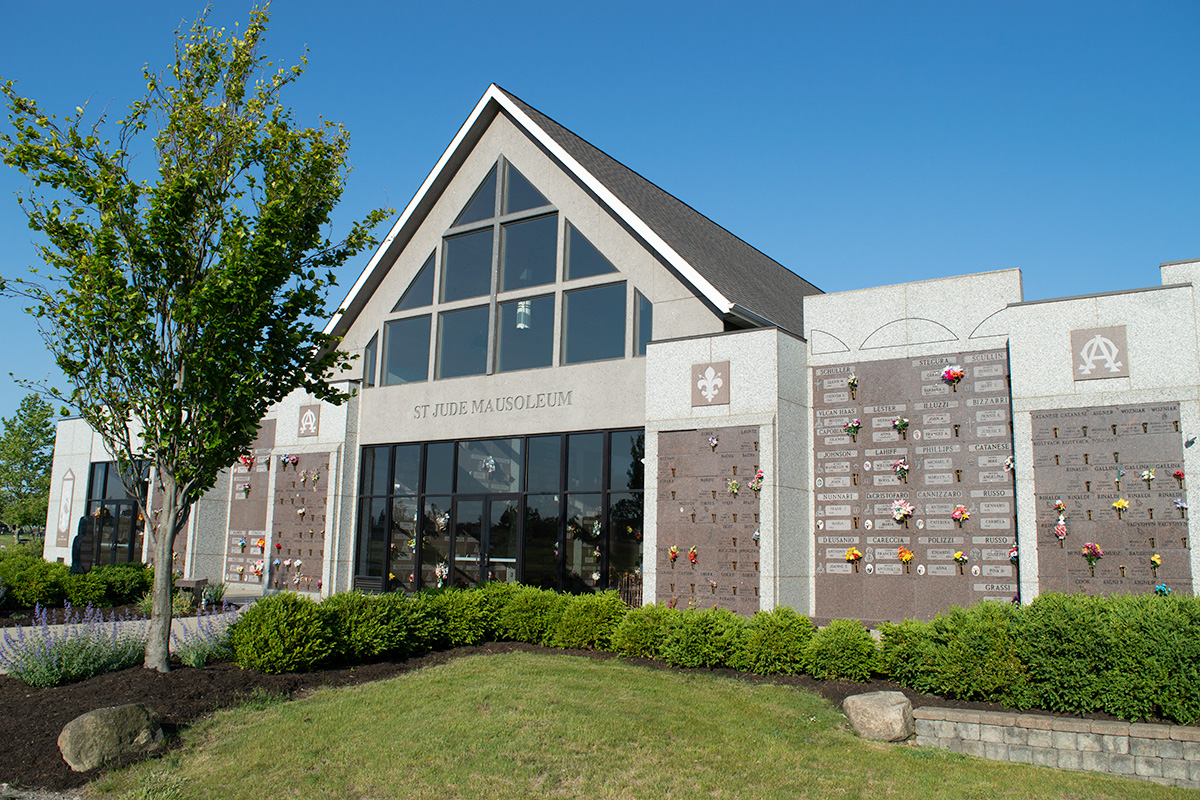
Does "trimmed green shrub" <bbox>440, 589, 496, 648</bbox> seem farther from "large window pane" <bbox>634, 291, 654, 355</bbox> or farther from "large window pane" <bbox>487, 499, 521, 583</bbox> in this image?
"large window pane" <bbox>634, 291, 654, 355</bbox>

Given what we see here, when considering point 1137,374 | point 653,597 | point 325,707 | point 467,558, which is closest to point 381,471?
point 467,558

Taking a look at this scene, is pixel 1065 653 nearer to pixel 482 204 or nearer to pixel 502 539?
pixel 502 539

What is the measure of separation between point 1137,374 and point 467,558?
41.6 feet

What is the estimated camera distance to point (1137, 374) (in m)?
12.1

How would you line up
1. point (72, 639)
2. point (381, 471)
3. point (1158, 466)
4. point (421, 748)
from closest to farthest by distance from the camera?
point (421, 748) < point (72, 639) < point (1158, 466) < point (381, 471)

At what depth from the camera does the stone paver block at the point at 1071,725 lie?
26.2ft

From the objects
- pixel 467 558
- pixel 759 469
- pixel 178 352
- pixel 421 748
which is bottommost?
pixel 421 748

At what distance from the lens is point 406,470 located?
20.0 m

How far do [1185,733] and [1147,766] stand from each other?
17.0 inches

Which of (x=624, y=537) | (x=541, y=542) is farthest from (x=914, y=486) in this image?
(x=541, y=542)

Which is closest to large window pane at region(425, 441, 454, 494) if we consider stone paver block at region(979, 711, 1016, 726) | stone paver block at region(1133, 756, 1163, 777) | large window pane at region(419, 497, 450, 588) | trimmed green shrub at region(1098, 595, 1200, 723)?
large window pane at region(419, 497, 450, 588)

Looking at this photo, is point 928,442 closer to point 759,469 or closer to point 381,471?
point 759,469

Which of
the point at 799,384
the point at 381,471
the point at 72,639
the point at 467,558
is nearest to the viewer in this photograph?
the point at 72,639

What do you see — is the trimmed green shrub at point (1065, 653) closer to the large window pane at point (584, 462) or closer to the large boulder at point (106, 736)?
the large boulder at point (106, 736)
